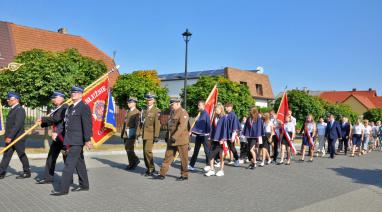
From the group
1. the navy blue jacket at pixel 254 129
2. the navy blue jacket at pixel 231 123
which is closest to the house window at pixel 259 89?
the navy blue jacket at pixel 254 129

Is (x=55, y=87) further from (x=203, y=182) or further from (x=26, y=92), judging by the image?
(x=203, y=182)

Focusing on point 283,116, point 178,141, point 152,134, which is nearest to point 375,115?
point 283,116

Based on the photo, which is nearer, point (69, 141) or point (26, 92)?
point (69, 141)

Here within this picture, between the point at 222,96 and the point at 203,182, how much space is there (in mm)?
17088

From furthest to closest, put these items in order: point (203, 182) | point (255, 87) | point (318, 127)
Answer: point (255, 87) → point (318, 127) → point (203, 182)

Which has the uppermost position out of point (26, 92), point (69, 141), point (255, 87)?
point (255, 87)

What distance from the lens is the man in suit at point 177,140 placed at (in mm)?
8938

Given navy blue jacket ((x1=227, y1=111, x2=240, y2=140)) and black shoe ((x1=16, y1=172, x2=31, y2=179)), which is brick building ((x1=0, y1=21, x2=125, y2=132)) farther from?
navy blue jacket ((x1=227, y1=111, x2=240, y2=140))

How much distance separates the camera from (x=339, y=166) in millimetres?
13148

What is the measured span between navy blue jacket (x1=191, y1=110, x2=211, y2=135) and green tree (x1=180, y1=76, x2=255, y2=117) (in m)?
14.2

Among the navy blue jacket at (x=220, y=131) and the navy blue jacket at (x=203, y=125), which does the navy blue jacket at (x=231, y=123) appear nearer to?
the navy blue jacket at (x=220, y=131)

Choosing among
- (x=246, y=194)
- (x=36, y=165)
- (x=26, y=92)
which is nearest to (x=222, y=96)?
(x=26, y=92)

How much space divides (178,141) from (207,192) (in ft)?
5.22

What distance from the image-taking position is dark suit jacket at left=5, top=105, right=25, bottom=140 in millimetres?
8470
